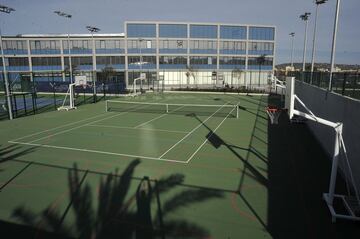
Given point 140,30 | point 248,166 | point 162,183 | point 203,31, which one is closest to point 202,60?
point 203,31

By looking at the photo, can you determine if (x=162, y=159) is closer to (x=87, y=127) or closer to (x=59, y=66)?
(x=87, y=127)

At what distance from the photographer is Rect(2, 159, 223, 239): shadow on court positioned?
742 centimetres

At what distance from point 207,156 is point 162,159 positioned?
218 centimetres

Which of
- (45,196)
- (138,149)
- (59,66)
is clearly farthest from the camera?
(59,66)

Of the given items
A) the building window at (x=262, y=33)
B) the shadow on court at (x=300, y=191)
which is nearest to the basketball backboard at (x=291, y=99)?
the shadow on court at (x=300, y=191)

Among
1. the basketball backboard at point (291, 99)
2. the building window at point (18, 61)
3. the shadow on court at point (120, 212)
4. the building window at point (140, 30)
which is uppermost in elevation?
the building window at point (140, 30)

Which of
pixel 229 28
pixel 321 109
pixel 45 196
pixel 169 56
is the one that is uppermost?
pixel 229 28

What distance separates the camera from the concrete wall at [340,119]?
32.8 feet

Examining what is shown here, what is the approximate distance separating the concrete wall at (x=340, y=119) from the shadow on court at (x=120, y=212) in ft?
16.2

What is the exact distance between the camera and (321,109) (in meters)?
16.8

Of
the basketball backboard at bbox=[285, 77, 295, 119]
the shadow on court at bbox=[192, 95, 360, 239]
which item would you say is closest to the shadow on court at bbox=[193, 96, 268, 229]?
the shadow on court at bbox=[192, 95, 360, 239]

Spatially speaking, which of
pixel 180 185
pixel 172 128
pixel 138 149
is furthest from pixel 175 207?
pixel 172 128

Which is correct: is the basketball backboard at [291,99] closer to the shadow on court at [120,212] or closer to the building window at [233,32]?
the shadow on court at [120,212]

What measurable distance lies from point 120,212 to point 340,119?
993 cm
